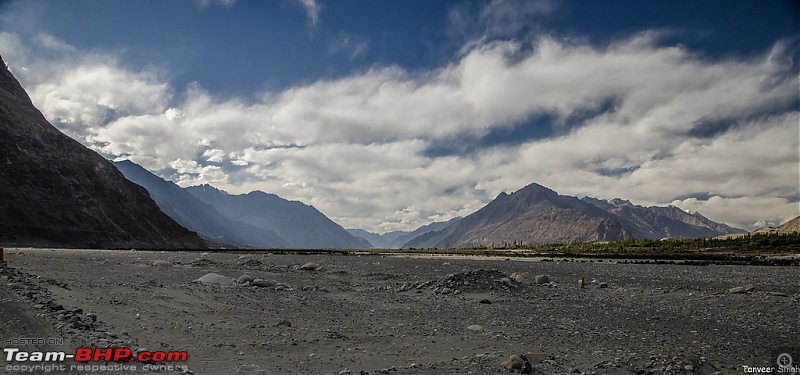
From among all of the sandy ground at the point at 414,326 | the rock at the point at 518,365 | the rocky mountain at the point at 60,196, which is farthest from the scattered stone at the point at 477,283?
the rocky mountain at the point at 60,196

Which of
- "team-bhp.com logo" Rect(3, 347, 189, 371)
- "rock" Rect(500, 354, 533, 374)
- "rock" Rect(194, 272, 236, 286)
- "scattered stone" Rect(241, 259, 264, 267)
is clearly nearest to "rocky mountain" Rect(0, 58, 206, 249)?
"scattered stone" Rect(241, 259, 264, 267)

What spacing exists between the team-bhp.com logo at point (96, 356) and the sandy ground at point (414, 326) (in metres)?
0.42

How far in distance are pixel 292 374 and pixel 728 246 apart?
91.9 metres

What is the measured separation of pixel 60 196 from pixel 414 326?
6310 inches

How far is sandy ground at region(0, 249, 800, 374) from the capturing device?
9930 mm

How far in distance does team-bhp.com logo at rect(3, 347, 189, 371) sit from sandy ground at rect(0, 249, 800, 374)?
421 mm

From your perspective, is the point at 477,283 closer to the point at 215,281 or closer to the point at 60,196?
the point at 215,281

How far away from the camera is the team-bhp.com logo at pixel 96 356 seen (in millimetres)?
8109

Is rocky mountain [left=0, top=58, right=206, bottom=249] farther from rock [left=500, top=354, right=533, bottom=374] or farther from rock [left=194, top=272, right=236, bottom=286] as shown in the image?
rock [left=500, top=354, right=533, bottom=374]

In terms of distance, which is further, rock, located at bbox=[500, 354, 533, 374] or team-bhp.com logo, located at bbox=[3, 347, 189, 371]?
rock, located at bbox=[500, 354, 533, 374]

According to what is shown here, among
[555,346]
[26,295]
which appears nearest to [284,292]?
[26,295]

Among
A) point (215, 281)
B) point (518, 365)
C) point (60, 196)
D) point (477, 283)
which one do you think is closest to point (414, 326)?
point (518, 365)

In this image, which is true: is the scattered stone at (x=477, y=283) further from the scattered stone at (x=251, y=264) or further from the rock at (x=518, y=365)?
the scattered stone at (x=251, y=264)

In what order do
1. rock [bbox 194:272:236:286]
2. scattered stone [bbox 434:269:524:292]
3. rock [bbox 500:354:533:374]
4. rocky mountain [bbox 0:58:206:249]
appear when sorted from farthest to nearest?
1. rocky mountain [bbox 0:58:206:249]
2. rock [bbox 194:272:236:286]
3. scattered stone [bbox 434:269:524:292]
4. rock [bbox 500:354:533:374]
